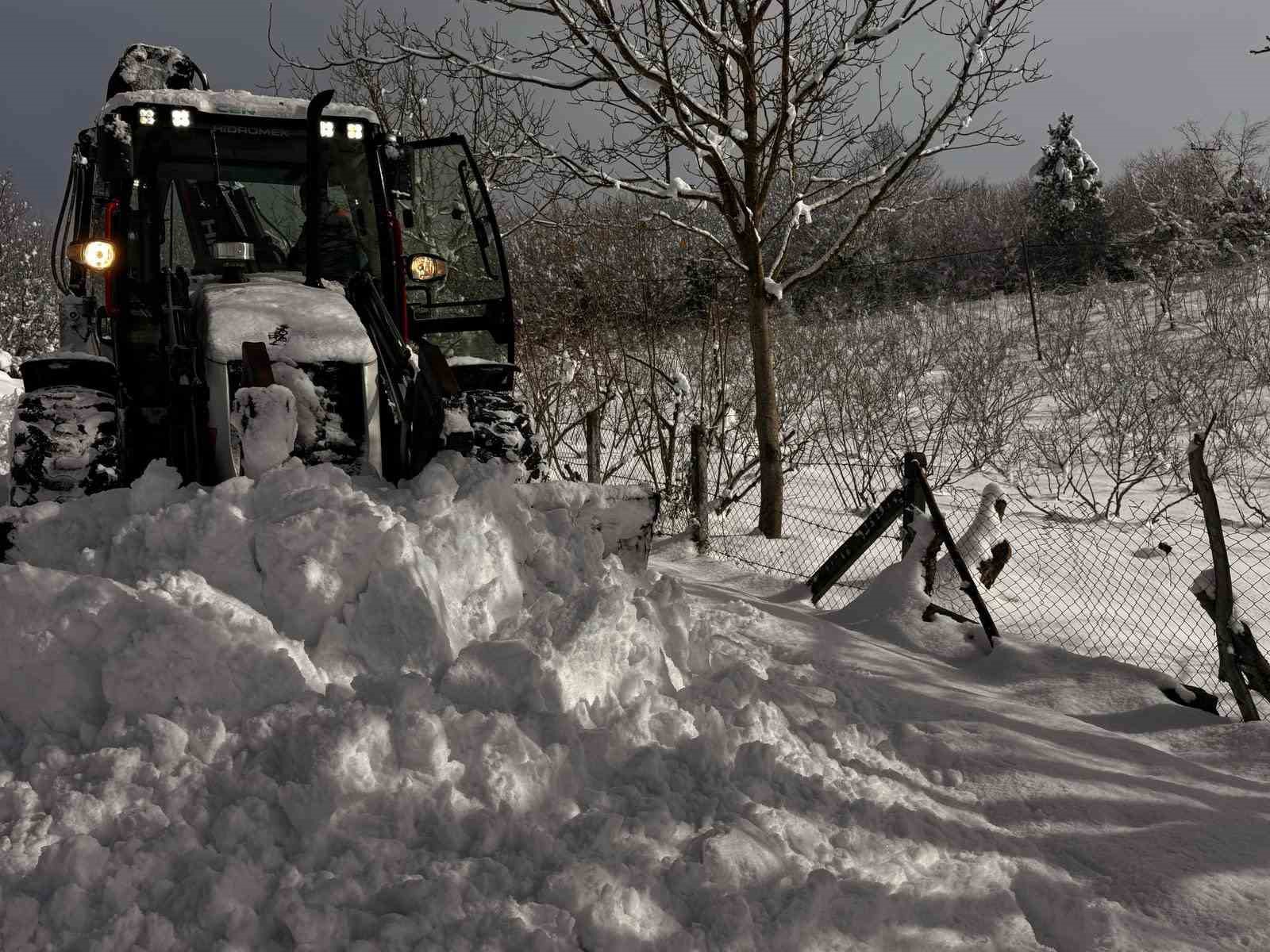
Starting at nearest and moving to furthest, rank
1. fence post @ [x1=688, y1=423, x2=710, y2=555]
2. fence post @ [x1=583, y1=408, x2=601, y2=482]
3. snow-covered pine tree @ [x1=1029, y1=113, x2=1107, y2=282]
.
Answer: fence post @ [x1=688, y1=423, x2=710, y2=555], fence post @ [x1=583, y1=408, x2=601, y2=482], snow-covered pine tree @ [x1=1029, y1=113, x2=1107, y2=282]

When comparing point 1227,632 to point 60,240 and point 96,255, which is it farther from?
point 60,240

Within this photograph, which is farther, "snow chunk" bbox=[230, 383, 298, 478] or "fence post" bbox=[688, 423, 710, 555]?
"fence post" bbox=[688, 423, 710, 555]

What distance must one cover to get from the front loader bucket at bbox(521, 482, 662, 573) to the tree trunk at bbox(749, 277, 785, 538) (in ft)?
13.2

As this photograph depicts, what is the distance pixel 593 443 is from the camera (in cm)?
964

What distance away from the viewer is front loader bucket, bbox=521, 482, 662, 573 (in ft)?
13.4

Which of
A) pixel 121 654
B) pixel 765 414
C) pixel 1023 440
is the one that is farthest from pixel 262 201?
pixel 1023 440

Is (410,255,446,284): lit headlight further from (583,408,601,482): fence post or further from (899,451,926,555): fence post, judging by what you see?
(583,408,601,482): fence post

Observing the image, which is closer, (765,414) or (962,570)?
(962,570)

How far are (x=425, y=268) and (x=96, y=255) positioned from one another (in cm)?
152

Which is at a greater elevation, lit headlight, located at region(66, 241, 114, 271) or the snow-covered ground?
lit headlight, located at region(66, 241, 114, 271)

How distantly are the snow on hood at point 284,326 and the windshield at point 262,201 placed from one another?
776mm

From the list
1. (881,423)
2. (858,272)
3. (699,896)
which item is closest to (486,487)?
(699,896)

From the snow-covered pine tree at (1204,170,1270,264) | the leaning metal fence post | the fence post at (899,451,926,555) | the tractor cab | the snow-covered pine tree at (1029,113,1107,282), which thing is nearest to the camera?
the tractor cab

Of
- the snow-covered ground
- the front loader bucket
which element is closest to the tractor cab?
the snow-covered ground
